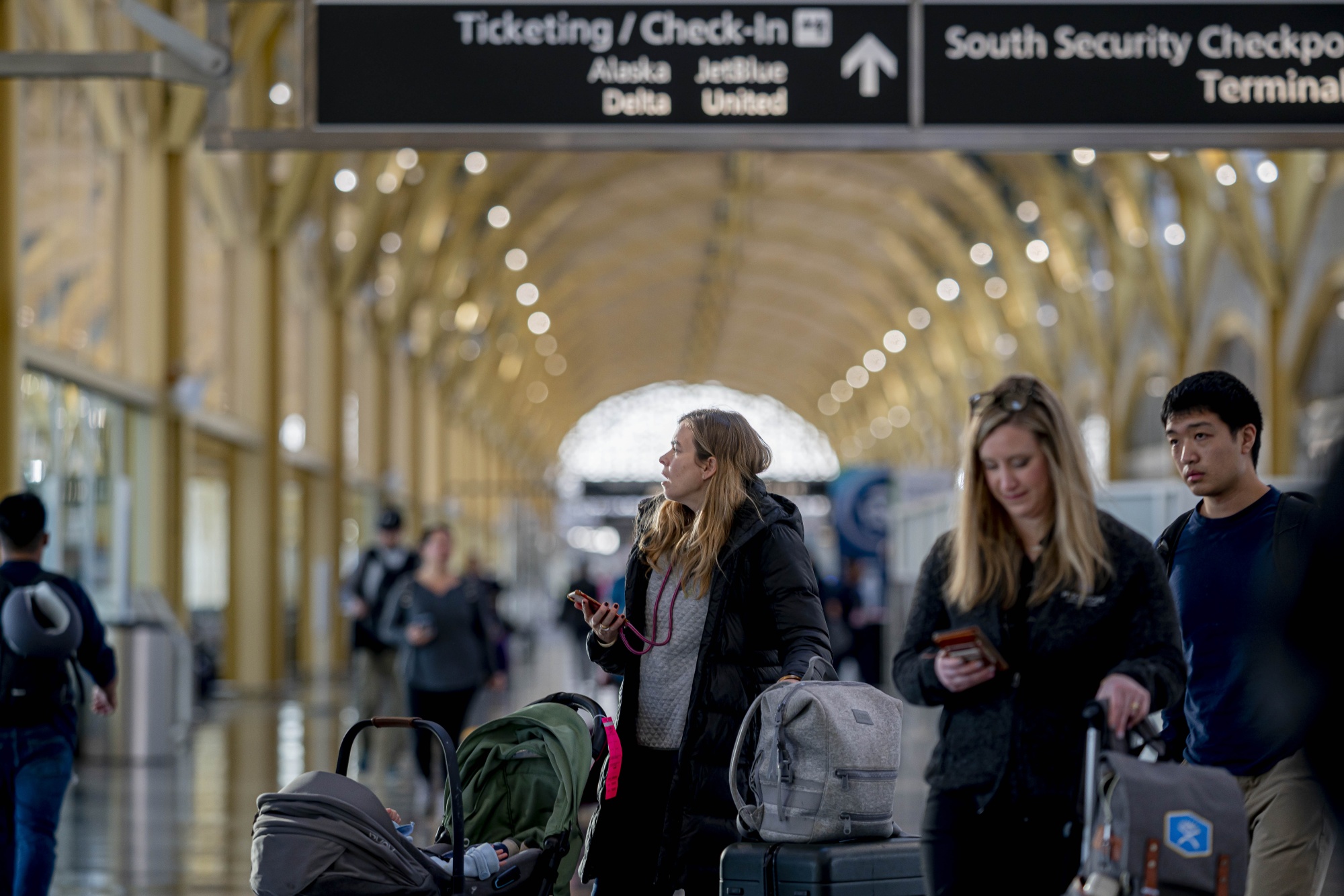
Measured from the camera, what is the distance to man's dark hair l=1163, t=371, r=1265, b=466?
170 inches

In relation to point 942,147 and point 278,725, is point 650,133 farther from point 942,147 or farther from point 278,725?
point 278,725

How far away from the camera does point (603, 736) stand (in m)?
4.97

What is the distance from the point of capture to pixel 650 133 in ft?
25.4

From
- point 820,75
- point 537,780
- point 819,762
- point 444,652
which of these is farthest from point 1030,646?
point 444,652

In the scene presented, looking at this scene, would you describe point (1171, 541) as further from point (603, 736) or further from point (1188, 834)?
point (603, 736)

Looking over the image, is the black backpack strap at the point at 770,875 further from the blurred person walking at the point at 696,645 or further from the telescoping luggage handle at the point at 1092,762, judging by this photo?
the telescoping luggage handle at the point at 1092,762

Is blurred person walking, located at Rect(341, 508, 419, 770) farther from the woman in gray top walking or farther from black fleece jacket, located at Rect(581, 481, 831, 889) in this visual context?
black fleece jacket, located at Rect(581, 481, 831, 889)

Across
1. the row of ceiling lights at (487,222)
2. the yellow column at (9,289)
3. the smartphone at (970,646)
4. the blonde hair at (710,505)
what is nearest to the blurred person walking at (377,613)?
the yellow column at (9,289)

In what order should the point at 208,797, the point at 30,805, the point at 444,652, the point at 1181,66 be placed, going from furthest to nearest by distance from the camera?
the point at 208,797
the point at 444,652
the point at 1181,66
the point at 30,805

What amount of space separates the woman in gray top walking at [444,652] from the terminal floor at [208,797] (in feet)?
2.09

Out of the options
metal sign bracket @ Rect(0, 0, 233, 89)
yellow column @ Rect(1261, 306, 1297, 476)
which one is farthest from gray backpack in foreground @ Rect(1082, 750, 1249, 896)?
yellow column @ Rect(1261, 306, 1297, 476)

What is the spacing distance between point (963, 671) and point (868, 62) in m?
4.90

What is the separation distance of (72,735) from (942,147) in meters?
4.36

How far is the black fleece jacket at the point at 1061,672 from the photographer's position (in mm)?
3414
